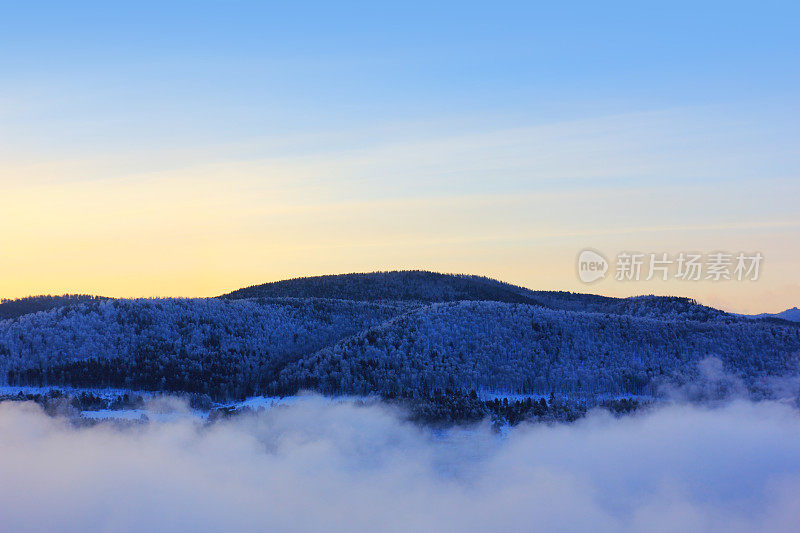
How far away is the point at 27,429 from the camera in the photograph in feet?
504

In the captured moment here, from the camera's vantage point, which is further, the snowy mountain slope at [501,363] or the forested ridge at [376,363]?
the snowy mountain slope at [501,363]

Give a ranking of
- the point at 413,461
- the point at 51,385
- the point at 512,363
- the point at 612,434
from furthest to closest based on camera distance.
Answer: the point at 512,363 → the point at 51,385 → the point at 612,434 → the point at 413,461

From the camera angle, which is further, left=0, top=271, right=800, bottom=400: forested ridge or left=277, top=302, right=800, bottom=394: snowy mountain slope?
left=277, top=302, right=800, bottom=394: snowy mountain slope

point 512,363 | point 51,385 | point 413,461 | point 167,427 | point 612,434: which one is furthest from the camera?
point 512,363

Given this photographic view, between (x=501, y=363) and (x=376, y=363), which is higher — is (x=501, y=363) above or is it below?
above

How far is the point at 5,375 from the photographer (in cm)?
17925

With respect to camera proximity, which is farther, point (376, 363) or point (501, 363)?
point (501, 363)

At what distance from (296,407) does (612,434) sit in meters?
59.8

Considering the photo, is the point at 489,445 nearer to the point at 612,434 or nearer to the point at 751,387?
the point at 612,434

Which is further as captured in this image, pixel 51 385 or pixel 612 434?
pixel 51 385

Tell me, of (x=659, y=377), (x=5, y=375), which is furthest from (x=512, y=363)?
(x=5, y=375)

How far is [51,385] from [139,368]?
1724 centimetres

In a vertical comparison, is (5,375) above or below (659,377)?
below

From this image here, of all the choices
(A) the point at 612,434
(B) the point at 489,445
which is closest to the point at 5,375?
(B) the point at 489,445
